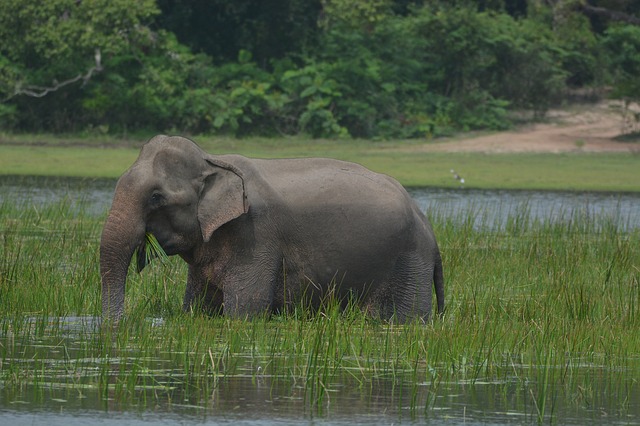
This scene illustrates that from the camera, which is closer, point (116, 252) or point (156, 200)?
point (116, 252)

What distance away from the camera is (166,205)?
9.67 meters

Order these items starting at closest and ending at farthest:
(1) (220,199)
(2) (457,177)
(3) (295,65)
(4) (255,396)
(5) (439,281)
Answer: (4) (255,396)
(1) (220,199)
(5) (439,281)
(2) (457,177)
(3) (295,65)

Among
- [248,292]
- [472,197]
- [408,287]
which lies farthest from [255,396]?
[472,197]

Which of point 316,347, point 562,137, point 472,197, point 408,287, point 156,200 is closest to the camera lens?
point 316,347

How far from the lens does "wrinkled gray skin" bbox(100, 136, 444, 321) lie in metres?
9.60

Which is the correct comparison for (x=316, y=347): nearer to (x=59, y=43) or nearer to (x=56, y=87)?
(x=59, y=43)

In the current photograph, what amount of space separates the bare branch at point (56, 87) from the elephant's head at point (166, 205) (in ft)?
71.7

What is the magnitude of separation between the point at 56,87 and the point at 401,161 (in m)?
7.47

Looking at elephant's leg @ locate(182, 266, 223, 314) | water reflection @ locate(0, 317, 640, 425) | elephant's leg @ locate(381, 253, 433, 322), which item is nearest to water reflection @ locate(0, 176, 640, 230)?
elephant's leg @ locate(381, 253, 433, 322)

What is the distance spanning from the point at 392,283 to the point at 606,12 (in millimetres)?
28582

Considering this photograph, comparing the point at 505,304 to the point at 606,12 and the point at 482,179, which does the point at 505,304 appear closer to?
the point at 482,179

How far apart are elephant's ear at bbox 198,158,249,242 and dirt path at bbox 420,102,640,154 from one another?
69.2ft

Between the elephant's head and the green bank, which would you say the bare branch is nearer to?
the green bank

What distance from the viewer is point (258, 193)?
1011 centimetres
